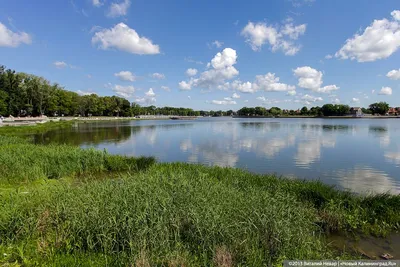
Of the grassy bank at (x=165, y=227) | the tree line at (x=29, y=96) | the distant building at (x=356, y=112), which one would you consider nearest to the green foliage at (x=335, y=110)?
the distant building at (x=356, y=112)

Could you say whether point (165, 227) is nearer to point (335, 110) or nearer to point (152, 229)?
point (152, 229)

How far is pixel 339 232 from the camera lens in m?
7.78

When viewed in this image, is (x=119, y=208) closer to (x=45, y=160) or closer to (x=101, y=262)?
(x=101, y=262)

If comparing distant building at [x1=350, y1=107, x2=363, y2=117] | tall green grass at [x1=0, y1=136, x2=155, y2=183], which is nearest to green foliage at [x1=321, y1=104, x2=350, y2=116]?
distant building at [x1=350, y1=107, x2=363, y2=117]

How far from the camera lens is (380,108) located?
189 metres

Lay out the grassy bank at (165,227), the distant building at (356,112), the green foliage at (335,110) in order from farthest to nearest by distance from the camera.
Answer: the distant building at (356,112) → the green foliage at (335,110) → the grassy bank at (165,227)

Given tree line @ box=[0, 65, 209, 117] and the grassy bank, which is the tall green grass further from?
tree line @ box=[0, 65, 209, 117]

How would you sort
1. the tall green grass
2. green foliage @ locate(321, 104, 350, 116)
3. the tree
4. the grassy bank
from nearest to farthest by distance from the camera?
the grassy bank, the tall green grass, green foliage @ locate(321, 104, 350, 116), the tree

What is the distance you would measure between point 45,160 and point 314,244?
1560cm

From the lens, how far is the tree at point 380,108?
613 feet

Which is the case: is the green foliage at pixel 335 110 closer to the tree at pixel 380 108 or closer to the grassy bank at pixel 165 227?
the tree at pixel 380 108

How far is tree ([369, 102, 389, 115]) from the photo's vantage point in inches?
7352

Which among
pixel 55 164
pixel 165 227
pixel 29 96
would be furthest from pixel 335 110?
pixel 165 227

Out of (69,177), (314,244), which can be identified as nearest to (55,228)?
(314,244)
